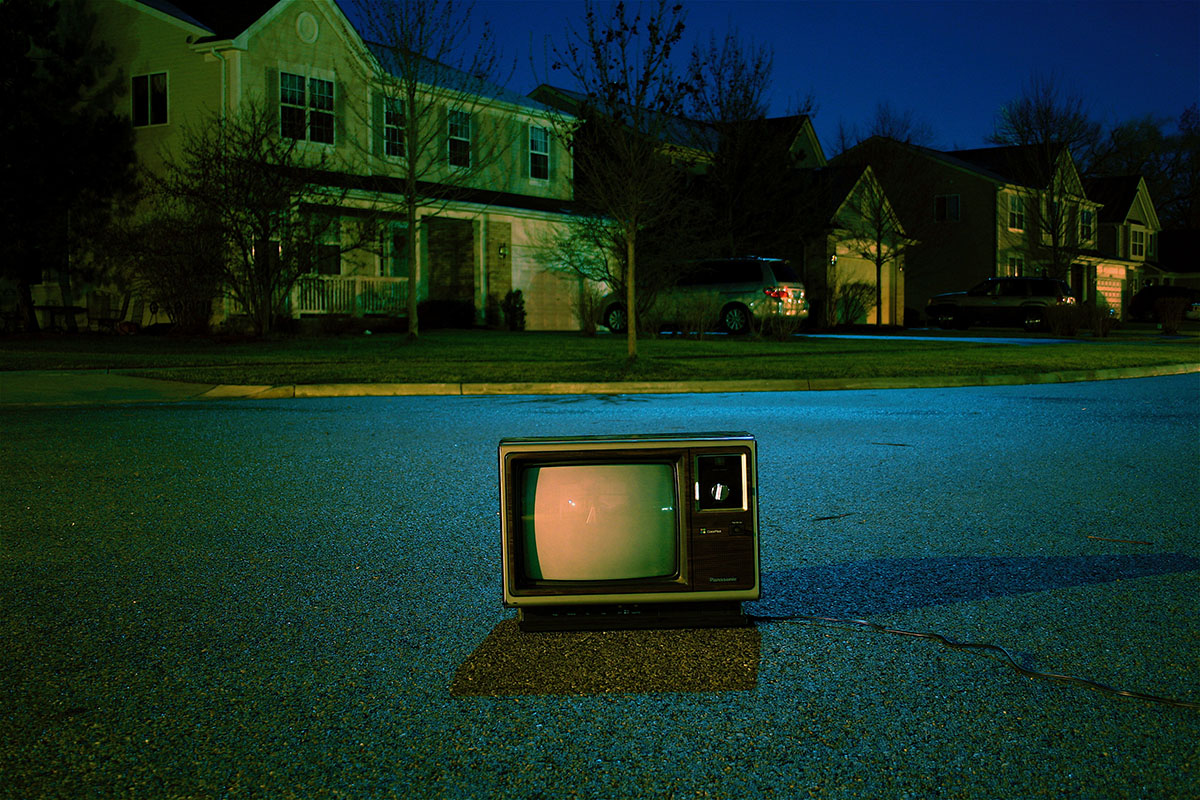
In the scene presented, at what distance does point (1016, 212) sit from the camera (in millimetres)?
52094

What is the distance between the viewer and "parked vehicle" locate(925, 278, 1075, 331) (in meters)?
37.7

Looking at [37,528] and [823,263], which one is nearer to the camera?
[37,528]

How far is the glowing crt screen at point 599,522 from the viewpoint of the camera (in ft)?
11.1

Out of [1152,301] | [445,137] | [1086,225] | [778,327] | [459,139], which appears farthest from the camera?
[1086,225]

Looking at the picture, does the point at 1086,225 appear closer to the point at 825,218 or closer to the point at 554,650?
the point at 825,218

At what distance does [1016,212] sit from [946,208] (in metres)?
3.43

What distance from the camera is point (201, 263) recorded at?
847 inches

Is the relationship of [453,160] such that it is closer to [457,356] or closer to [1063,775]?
[457,356]

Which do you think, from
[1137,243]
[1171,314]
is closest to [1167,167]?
[1137,243]

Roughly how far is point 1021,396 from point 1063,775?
11391mm

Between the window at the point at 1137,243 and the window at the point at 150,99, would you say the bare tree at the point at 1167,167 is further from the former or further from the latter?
the window at the point at 150,99

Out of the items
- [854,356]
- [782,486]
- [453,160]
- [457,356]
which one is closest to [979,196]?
[453,160]

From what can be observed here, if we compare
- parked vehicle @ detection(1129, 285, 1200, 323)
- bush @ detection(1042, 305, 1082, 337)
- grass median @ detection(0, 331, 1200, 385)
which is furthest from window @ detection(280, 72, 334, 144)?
parked vehicle @ detection(1129, 285, 1200, 323)

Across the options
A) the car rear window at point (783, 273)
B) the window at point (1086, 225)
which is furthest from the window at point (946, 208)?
the car rear window at point (783, 273)
